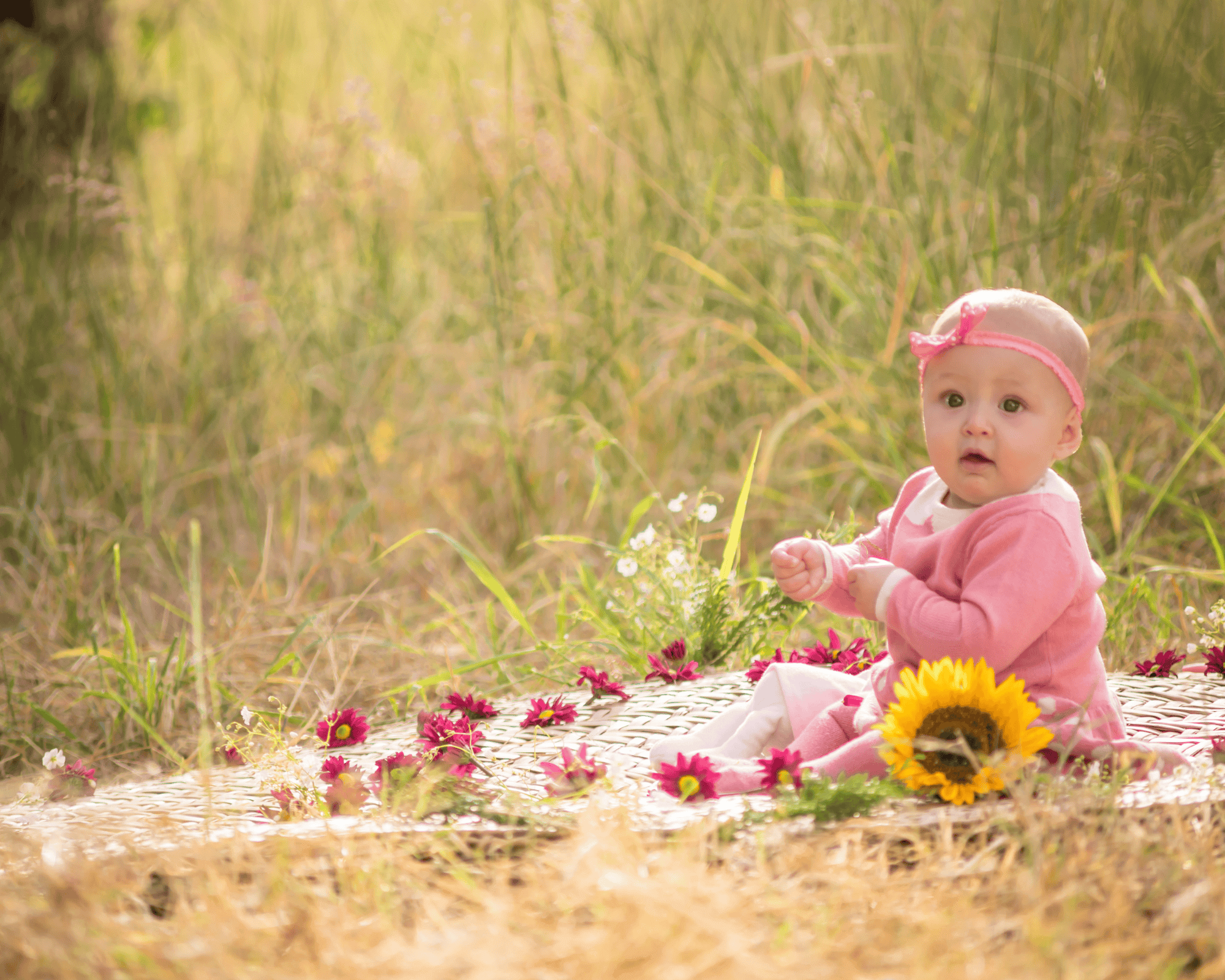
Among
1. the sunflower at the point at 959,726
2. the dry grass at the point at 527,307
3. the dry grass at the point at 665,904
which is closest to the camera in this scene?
the dry grass at the point at 665,904

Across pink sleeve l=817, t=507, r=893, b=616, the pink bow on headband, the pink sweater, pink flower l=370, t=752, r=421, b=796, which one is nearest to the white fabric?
the pink sweater

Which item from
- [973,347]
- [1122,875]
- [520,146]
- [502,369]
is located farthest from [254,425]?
[1122,875]

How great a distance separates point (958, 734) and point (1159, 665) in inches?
40.7

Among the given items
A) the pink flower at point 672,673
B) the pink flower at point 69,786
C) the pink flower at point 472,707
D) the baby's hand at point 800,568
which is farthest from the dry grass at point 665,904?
the pink flower at point 672,673

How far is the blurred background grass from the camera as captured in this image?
323 centimetres

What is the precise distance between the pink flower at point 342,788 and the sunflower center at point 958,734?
2.86 feet

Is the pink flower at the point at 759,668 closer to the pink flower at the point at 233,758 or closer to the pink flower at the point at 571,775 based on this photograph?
the pink flower at the point at 571,775

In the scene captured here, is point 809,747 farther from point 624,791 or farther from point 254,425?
point 254,425

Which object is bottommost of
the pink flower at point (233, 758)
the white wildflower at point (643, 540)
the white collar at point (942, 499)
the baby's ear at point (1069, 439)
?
the pink flower at point (233, 758)

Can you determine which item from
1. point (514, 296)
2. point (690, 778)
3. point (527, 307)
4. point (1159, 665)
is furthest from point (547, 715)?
point (514, 296)

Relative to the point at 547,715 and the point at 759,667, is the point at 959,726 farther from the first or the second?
the point at 547,715

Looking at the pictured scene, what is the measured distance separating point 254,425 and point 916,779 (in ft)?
9.70

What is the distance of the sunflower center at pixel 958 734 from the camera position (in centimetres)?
171

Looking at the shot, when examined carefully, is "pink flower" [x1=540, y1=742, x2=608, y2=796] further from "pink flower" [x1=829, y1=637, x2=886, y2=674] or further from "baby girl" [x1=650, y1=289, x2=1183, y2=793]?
"pink flower" [x1=829, y1=637, x2=886, y2=674]
